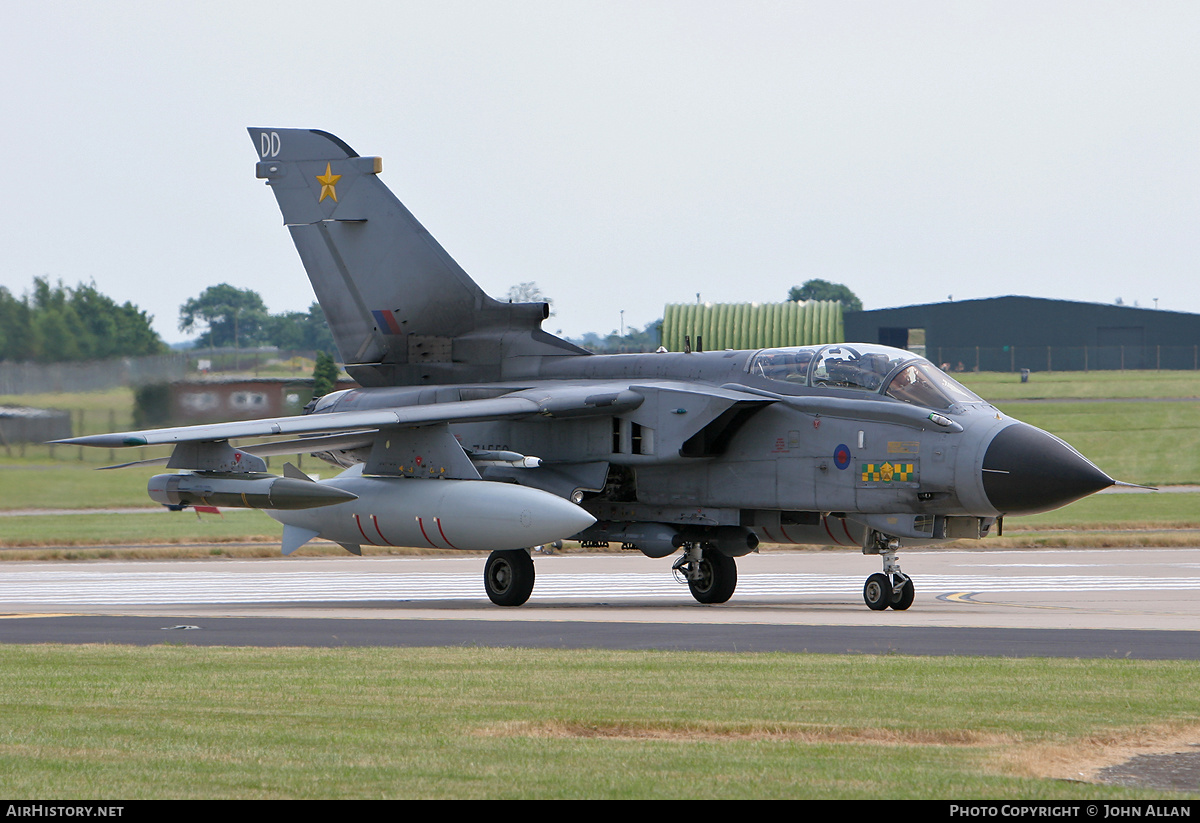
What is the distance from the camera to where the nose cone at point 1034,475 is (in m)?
14.9

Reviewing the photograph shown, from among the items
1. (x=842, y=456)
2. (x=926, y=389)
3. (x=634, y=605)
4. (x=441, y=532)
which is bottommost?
(x=634, y=605)

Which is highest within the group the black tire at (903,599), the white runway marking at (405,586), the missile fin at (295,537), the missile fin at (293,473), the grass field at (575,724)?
the missile fin at (293,473)

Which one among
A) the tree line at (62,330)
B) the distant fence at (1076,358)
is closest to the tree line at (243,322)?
the distant fence at (1076,358)

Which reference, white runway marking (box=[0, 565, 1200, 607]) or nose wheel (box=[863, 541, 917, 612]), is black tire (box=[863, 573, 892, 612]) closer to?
nose wheel (box=[863, 541, 917, 612])

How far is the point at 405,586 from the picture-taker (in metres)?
21.9

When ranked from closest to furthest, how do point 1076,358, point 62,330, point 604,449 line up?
point 604,449
point 62,330
point 1076,358

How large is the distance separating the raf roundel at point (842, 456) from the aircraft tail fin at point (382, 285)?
193 inches

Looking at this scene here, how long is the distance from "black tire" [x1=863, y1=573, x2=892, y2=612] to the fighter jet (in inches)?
1.3

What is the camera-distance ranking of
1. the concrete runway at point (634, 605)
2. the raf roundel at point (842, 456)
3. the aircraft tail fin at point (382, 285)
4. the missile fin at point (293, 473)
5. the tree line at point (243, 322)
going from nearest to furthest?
1. the concrete runway at point (634, 605)
2. the raf roundel at point (842, 456)
3. the missile fin at point (293, 473)
4. the aircraft tail fin at point (382, 285)
5. the tree line at point (243, 322)

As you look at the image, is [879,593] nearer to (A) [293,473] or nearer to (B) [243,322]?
(A) [293,473]

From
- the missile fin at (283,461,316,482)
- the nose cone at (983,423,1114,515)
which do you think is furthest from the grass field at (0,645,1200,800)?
the missile fin at (283,461,316,482)

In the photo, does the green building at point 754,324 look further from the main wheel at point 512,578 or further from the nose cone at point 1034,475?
the nose cone at point 1034,475

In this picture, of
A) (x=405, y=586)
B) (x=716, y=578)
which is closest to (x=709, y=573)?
(x=716, y=578)

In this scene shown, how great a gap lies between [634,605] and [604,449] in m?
2.08
